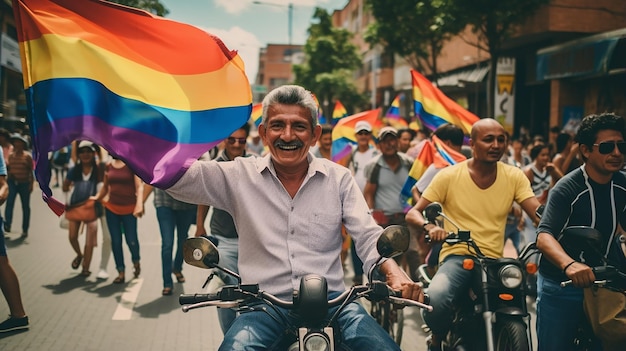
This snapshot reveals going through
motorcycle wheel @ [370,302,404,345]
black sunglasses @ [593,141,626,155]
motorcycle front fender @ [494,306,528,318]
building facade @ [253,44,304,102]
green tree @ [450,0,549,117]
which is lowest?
motorcycle wheel @ [370,302,404,345]

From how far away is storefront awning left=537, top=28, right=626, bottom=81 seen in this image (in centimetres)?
1809

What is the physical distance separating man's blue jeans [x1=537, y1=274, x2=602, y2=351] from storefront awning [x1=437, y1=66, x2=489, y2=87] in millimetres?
21580

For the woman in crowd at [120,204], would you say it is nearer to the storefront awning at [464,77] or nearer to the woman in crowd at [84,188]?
the woman in crowd at [84,188]

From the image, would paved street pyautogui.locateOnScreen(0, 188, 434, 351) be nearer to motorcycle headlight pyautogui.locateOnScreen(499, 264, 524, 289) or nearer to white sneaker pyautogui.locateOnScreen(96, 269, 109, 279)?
white sneaker pyautogui.locateOnScreen(96, 269, 109, 279)

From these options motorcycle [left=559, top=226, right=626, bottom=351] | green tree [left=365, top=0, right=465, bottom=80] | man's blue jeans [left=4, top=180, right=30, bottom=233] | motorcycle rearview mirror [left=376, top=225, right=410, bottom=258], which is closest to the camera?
motorcycle rearview mirror [left=376, top=225, right=410, bottom=258]

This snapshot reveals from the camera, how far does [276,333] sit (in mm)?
2947

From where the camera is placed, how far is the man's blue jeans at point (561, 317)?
4.12 metres

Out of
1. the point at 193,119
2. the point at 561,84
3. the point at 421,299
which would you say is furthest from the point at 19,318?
the point at 561,84

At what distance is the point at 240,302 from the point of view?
9.77 ft

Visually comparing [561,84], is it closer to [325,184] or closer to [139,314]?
[139,314]

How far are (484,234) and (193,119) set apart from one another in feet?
7.71

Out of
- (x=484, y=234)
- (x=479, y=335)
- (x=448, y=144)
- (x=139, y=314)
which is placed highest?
(x=448, y=144)

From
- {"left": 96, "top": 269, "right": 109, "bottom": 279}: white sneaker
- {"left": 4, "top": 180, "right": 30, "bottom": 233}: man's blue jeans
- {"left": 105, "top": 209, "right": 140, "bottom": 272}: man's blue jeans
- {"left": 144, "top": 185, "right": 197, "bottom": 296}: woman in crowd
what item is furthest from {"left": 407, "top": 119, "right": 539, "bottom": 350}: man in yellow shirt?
{"left": 4, "top": 180, "right": 30, "bottom": 233}: man's blue jeans

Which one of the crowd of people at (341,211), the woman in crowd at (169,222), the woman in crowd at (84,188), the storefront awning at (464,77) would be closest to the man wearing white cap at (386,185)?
the crowd of people at (341,211)
